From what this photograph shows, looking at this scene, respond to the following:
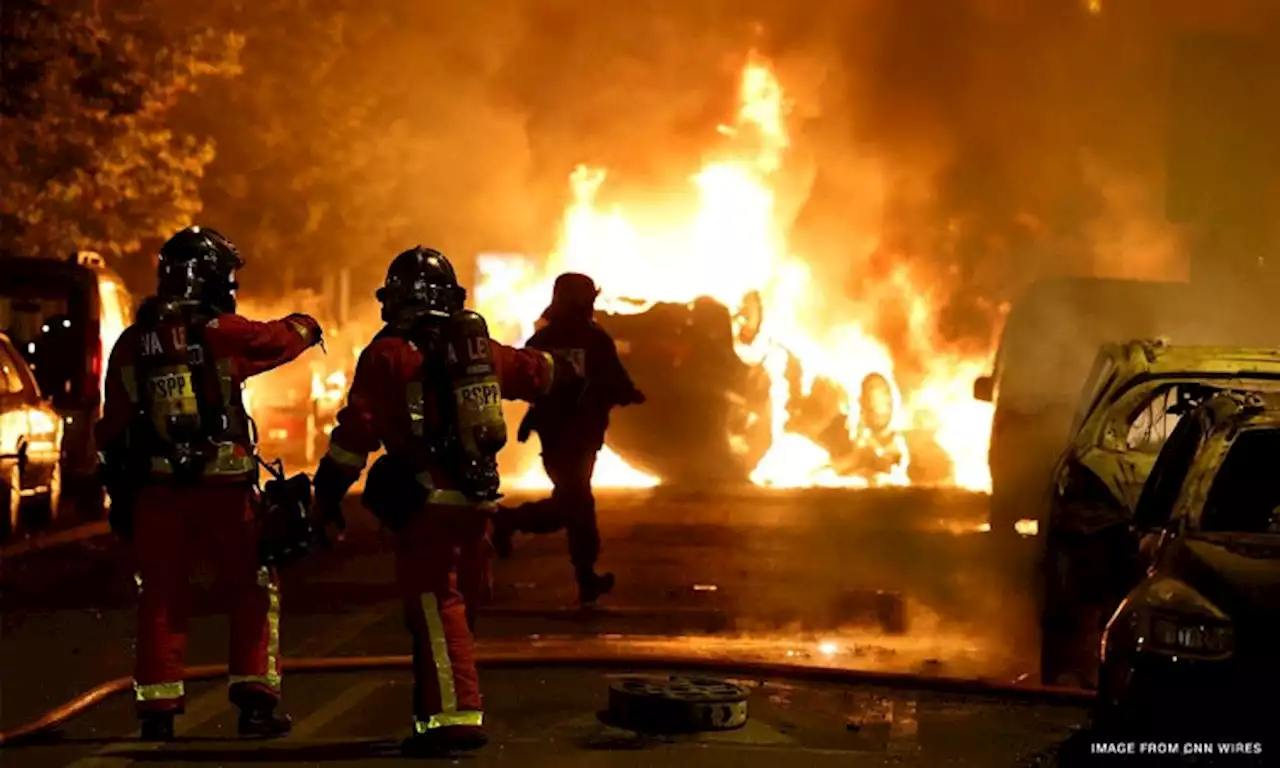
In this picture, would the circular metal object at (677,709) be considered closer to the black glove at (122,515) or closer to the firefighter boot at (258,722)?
the firefighter boot at (258,722)

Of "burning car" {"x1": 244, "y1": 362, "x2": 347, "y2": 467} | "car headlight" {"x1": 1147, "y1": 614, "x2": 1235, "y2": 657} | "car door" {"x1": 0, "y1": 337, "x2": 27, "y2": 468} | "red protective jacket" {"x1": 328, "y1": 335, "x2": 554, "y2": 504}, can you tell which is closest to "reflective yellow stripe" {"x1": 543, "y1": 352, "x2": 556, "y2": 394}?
"red protective jacket" {"x1": 328, "y1": 335, "x2": 554, "y2": 504}

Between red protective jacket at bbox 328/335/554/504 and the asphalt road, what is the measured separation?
1.03m

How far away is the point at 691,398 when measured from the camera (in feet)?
75.5

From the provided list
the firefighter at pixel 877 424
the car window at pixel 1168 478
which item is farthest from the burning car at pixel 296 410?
the car window at pixel 1168 478

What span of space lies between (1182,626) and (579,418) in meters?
6.07

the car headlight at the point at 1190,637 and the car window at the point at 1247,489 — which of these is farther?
the car window at the point at 1247,489

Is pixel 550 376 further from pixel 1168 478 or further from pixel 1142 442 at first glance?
pixel 1142 442

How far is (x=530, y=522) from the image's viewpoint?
1270 cm

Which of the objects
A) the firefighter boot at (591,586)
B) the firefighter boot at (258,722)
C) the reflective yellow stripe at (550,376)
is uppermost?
the reflective yellow stripe at (550,376)

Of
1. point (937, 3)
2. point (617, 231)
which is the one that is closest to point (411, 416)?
point (617, 231)

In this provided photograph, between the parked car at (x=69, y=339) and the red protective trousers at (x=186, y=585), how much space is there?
10474 millimetres

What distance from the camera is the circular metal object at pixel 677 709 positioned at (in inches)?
316

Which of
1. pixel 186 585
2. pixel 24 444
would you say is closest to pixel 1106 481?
pixel 186 585

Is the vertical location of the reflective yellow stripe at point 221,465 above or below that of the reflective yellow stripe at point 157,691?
above
